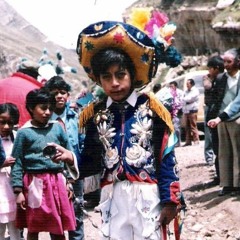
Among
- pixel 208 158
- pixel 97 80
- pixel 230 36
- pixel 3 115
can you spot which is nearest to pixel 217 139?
pixel 208 158

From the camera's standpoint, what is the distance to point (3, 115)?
16.5 ft

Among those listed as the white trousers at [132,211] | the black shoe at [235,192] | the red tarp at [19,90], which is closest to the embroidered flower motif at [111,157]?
the white trousers at [132,211]

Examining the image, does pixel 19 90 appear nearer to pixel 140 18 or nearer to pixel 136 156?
pixel 140 18

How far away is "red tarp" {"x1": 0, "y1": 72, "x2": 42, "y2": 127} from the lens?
18.8 ft

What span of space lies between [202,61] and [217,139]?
78.6ft

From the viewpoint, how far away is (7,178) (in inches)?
197

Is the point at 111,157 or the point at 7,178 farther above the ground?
the point at 111,157

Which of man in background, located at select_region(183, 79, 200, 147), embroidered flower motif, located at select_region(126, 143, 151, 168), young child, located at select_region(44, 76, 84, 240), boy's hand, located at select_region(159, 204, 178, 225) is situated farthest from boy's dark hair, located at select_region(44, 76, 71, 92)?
man in background, located at select_region(183, 79, 200, 147)

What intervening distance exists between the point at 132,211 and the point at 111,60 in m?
0.86

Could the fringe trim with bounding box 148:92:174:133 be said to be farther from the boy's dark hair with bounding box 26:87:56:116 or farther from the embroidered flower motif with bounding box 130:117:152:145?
the boy's dark hair with bounding box 26:87:56:116

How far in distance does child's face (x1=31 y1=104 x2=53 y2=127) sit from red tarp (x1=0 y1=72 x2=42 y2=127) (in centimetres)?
100

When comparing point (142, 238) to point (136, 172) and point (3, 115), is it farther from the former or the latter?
point (3, 115)

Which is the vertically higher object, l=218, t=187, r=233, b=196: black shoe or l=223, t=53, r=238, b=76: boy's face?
l=223, t=53, r=238, b=76: boy's face

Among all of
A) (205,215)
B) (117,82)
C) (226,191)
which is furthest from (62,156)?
(226,191)
